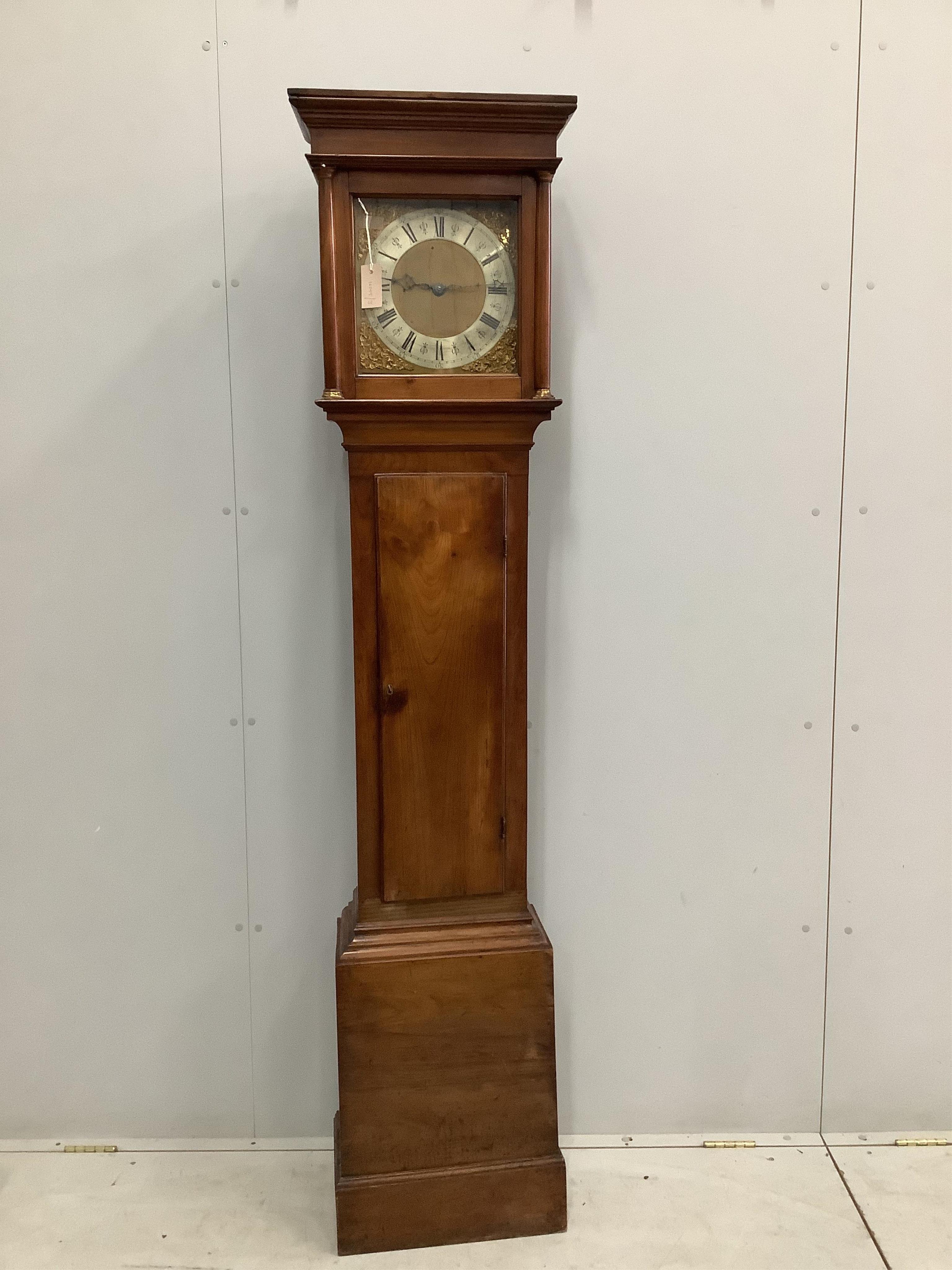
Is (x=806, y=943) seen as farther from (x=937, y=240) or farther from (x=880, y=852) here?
(x=937, y=240)

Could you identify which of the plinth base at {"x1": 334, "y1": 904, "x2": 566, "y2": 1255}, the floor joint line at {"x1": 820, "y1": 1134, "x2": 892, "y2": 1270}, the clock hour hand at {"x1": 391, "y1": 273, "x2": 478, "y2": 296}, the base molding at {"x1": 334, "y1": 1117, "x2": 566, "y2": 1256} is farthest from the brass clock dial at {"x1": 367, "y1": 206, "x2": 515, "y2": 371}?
the floor joint line at {"x1": 820, "y1": 1134, "x2": 892, "y2": 1270}

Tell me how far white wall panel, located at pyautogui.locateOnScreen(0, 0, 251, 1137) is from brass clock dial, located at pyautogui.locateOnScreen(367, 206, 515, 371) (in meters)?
0.44

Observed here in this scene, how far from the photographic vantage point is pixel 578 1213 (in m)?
1.75

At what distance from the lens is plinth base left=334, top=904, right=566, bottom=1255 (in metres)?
1.64

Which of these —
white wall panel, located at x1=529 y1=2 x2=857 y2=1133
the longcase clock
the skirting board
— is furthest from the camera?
the skirting board

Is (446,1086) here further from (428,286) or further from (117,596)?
(428,286)

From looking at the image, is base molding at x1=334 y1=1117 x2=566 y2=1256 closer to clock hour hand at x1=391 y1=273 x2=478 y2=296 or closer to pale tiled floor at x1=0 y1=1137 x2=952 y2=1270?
pale tiled floor at x1=0 y1=1137 x2=952 y2=1270

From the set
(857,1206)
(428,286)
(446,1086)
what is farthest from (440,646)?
(857,1206)

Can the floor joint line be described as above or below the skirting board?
below

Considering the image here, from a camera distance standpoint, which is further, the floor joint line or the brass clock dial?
the floor joint line

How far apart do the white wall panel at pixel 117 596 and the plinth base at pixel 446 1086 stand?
39 cm

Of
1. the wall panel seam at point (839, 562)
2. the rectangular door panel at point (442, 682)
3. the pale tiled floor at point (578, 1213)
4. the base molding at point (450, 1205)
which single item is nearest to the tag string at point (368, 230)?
the rectangular door panel at point (442, 682)

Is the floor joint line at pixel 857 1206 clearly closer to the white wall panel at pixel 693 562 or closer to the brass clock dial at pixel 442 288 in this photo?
the white wall panel at pixel 693 562

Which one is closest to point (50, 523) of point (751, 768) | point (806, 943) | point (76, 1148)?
point (76, 1148)
